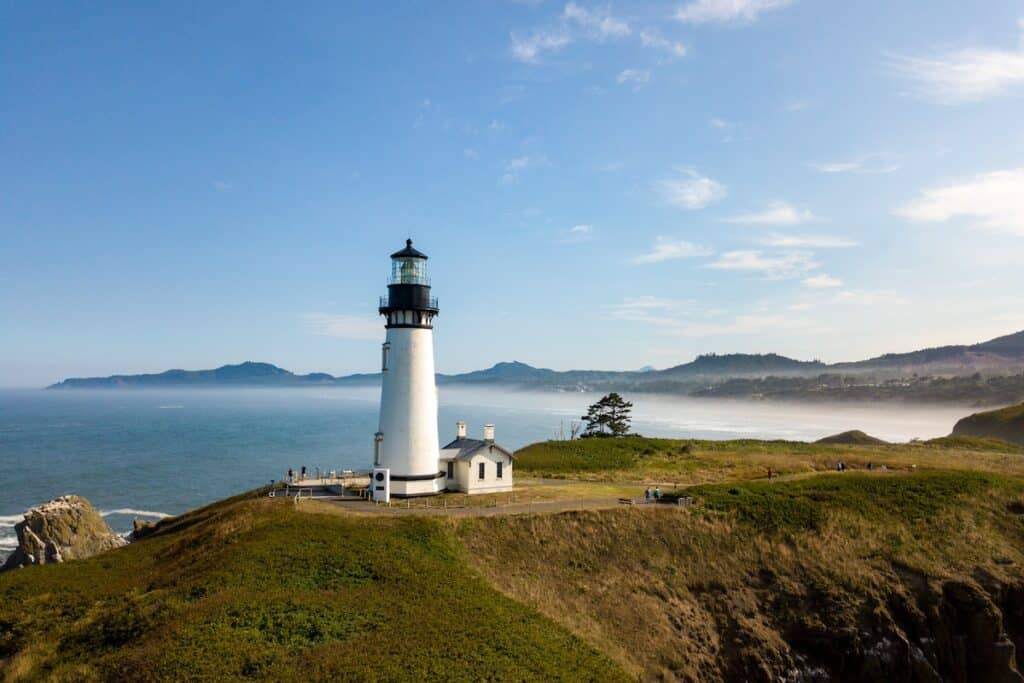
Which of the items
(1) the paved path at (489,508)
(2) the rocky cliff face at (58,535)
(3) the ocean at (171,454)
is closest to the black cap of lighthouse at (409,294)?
(1) the paved path at (489,508)

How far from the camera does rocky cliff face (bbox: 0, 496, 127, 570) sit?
34.0m

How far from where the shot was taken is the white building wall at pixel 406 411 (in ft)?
115

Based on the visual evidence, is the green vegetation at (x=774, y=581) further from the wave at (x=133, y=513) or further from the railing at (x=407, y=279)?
the wave at (x=133, y=513)

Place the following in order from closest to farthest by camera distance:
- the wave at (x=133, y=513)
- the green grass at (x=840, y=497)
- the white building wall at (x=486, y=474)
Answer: the green grass at (x=840, y=497) < the white building wall at (x=486, y=474) < the wave at (x=133, y=513)

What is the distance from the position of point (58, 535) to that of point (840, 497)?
44700 mm

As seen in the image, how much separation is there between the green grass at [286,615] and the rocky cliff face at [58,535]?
756 centimetres

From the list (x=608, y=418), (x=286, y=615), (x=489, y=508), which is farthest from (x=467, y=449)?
(x=608, y=418)

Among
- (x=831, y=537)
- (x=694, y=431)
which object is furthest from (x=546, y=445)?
(x=694, y=431)

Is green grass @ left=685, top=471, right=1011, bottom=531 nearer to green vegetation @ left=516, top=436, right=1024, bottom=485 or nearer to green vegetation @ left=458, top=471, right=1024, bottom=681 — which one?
green vegetation @ left=458, top=471, right=1024, bottom=681

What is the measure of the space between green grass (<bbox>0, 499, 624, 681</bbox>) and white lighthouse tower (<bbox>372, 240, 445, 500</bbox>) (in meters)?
6.73

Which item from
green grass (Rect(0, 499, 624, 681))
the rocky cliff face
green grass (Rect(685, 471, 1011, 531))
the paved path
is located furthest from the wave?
green grass (Rect(685, 471, 1011, 531))

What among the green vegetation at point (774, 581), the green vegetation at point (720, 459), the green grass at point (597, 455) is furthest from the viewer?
the green grass at point (597, 455)

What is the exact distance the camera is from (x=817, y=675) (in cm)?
2555

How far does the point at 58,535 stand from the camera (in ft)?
115
